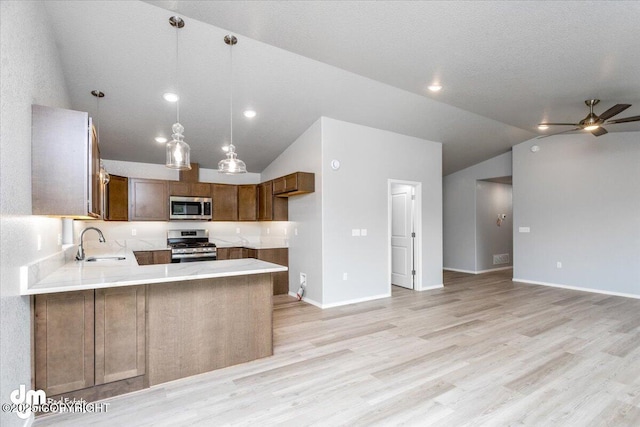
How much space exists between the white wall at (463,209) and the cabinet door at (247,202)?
16.7 ft

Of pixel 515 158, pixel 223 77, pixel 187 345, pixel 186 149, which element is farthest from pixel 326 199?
pixel 515 158

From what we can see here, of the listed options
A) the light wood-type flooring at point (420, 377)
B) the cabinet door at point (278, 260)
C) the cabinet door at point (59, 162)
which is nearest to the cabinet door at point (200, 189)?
the cabinet door at point (278, 260)

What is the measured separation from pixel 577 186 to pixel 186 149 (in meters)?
6.77

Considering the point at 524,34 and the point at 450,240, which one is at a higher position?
the point at 524,34

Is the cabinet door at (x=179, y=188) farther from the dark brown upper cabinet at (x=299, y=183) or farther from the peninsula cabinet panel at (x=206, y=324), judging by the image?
the peninsula cabinet panel at (x=206, y=324)

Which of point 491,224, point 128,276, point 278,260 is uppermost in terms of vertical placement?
point 491,224

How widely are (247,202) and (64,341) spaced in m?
4.43

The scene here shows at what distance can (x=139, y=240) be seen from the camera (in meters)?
5.96

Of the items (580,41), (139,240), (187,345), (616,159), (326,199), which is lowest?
(187,345)

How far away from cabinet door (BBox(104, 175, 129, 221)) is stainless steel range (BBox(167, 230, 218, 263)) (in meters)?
0.93

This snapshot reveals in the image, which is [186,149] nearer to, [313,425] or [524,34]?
[313,425]

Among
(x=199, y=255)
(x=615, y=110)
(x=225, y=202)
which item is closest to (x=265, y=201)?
(x=225, y=202)

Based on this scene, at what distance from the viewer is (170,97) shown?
3.96m

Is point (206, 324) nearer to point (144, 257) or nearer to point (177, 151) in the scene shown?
point (177, 151)
